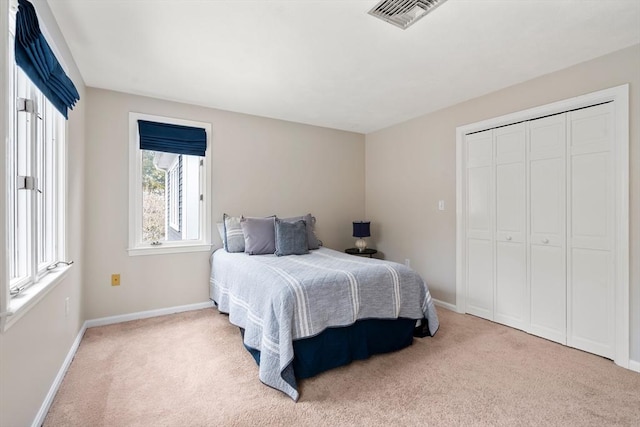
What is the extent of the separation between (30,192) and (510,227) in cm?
371

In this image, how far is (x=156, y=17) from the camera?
1957 mm

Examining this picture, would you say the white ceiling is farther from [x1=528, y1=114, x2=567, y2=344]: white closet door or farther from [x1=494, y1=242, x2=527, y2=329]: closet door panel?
[x1=494, y1=242, x2=527, y2=329]: closet door panel

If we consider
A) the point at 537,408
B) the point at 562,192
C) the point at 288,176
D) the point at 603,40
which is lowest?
the point at 537,408

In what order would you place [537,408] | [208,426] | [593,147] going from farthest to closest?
[593,147]
[537,408]
[208,426]

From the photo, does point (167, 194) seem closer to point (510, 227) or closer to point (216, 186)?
point (216, 186)

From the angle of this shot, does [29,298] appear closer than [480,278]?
Yes

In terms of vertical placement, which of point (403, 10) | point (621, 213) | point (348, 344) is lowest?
point (348, 344)

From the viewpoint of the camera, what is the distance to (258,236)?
3340mm

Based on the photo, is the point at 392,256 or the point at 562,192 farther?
the point at 392,256

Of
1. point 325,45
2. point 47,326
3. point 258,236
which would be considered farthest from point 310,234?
point 47,326

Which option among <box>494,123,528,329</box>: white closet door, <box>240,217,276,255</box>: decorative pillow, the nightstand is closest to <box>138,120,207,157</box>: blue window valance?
<box>240,217,276,255</box>: decorative pillow

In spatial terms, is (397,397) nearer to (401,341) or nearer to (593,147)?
(401,341)

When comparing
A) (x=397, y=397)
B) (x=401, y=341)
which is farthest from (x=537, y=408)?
(x=401, y=341)

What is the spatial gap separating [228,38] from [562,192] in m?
2.96
